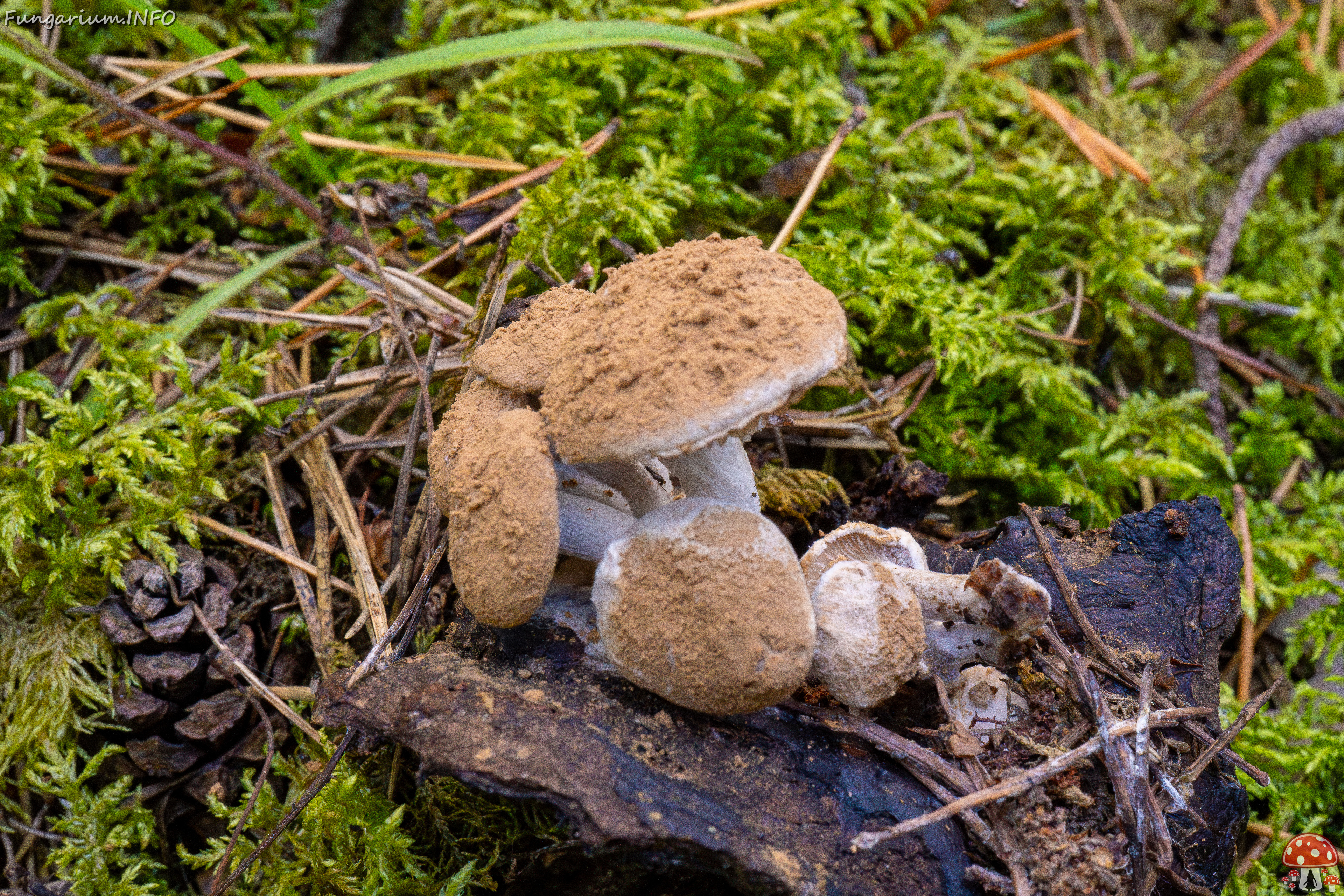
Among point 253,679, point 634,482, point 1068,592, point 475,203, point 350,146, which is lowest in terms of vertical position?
point 253,679

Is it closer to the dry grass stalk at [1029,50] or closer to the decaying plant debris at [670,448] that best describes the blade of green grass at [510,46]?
the decaying plant debris at [670,448]

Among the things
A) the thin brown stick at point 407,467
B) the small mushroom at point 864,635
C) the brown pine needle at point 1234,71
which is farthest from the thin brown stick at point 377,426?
the brown pine needle at point 1234,71

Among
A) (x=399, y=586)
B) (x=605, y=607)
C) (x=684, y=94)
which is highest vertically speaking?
(x=684, y=94)

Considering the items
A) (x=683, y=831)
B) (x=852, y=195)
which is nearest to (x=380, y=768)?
(x=683, y=831)

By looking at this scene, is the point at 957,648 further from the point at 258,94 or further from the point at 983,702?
the point at 258,94

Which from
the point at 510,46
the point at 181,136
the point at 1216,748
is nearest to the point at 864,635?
the point at 1216,748

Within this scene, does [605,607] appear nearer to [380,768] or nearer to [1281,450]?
[380,768]

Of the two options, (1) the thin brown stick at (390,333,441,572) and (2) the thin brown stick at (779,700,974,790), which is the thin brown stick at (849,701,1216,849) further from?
(1) the thin brown stick at (390,333,441,572)
